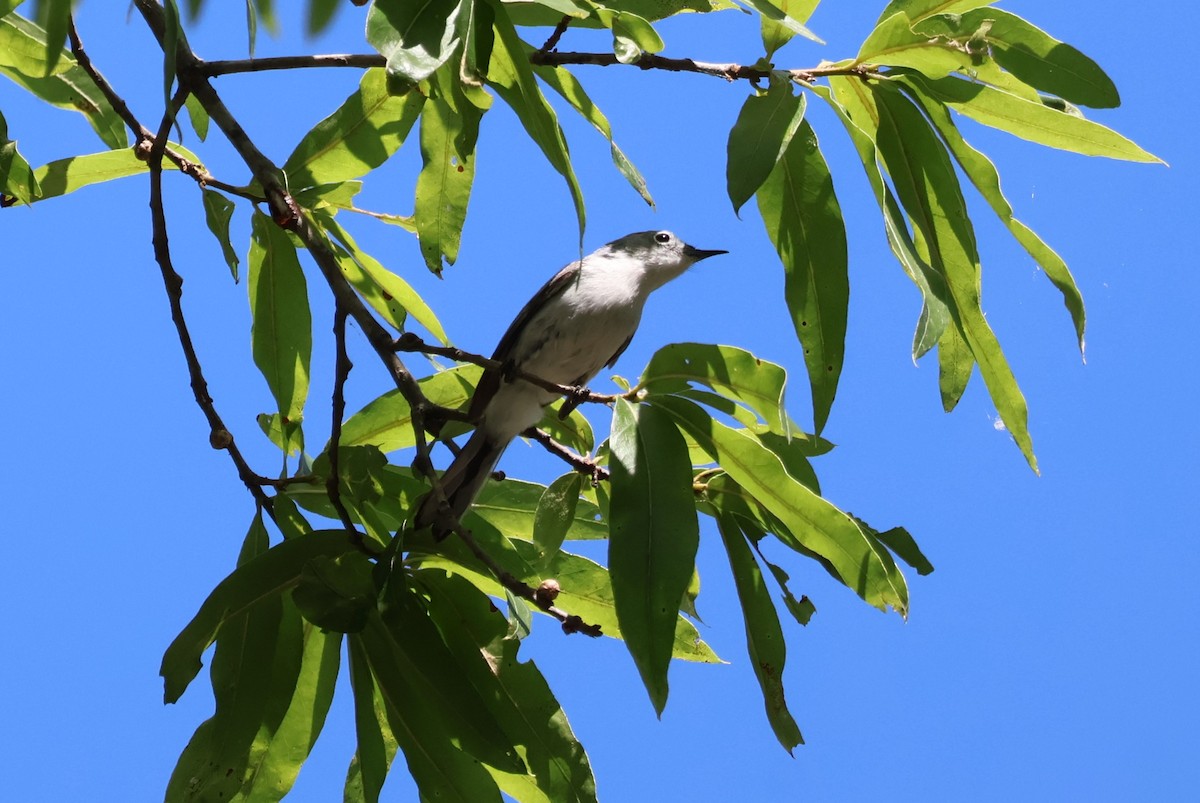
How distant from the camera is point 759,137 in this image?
4.70ft

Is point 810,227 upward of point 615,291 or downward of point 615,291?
downward

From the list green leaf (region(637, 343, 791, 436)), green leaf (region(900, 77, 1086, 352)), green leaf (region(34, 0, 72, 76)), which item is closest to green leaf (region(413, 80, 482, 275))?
green leaf (region(637, 343, 791, 436))

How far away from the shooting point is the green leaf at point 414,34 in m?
1.12

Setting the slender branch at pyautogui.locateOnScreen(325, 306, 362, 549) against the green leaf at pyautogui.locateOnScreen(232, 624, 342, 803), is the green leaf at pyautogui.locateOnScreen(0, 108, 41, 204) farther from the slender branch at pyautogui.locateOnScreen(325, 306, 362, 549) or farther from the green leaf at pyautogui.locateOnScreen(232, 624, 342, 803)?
the green leaf at pyautogui.locateOnScreen(232, 624, 342, 803)

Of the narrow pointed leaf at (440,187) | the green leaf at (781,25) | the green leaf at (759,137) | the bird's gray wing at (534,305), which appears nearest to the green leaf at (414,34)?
the green leaf at (759,137)

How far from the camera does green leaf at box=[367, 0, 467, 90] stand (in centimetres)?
112

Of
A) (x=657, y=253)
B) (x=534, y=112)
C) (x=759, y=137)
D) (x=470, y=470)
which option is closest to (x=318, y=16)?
(x=534, y=112)

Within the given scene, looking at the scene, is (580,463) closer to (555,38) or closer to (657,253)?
(555,38)

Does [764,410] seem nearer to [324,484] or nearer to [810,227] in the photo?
[810,227]

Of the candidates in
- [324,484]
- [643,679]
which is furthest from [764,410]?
[324,484]

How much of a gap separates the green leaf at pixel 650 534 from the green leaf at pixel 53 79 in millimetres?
922

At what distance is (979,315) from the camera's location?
171cm

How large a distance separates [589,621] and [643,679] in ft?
1.45

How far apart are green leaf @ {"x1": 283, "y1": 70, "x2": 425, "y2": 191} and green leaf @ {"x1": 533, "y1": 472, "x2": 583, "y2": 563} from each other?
0.61 meters
